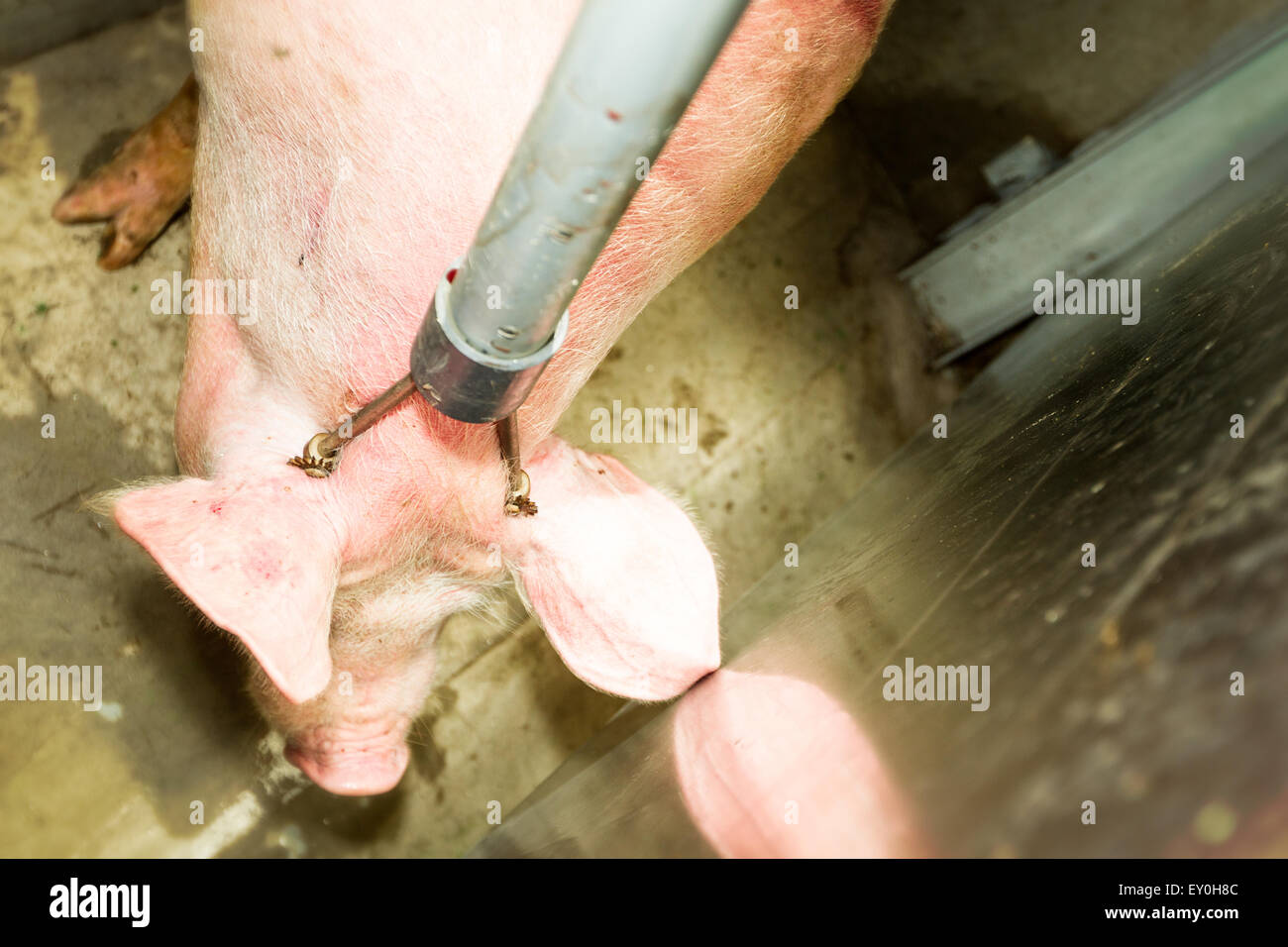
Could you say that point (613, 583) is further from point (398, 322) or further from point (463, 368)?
point (463, 368)

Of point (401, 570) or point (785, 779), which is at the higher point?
point (785, 779)

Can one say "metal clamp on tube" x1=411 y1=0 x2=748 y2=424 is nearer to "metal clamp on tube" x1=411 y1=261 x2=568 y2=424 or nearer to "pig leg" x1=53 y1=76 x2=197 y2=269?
"metal clamp on tube" x1=411 y1=261 x2=568 y2=424

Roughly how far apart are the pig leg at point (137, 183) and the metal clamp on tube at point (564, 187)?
1.64 meters

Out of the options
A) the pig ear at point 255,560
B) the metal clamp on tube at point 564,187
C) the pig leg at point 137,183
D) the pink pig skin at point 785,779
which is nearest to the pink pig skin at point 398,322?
the pig ear at point 255,560

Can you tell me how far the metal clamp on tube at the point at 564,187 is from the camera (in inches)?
25.1

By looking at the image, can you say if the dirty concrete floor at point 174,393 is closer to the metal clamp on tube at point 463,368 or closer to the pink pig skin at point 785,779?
the pink pig skin at point 785,779

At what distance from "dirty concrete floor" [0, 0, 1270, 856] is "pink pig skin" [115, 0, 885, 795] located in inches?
15.6

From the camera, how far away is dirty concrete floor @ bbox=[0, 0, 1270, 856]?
2.12 meters

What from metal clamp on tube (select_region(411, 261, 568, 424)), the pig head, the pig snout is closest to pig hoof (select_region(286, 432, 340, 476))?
the pig head

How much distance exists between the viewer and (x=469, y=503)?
140cm

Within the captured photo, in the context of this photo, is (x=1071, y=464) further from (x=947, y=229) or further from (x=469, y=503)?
(x=947, y=229)

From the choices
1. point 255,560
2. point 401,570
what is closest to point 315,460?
point 255,560

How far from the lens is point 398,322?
123cm

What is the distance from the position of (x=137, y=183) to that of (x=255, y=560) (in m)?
1.45
